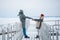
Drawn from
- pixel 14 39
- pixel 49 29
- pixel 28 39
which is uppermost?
pixel 49 29

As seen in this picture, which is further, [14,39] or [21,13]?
[21,13]

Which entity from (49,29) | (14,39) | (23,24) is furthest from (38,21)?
(49,29)

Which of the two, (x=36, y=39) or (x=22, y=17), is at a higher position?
(x=22, y=17)

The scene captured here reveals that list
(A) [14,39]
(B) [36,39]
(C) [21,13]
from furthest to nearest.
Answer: (C) [21,13] < (B) [36,39] < (A) [14,39]

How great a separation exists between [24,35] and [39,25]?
0.74 meters

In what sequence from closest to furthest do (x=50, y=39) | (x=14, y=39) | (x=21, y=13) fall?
(x=50, y=39)
(x=14, y=39)
(x=21, y=13)

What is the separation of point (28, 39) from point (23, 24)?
2.00ft

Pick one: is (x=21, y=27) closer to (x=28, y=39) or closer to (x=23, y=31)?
(x=23, y=31)

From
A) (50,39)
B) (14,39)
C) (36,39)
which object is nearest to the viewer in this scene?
(50,39)

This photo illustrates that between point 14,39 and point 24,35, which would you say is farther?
point 24,35

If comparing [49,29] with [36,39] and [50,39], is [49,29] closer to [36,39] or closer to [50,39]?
[50,39]

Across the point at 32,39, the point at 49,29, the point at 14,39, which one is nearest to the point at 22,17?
the point at 32,39

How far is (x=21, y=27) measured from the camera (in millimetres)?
6031

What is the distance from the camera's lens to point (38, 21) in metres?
5.61
